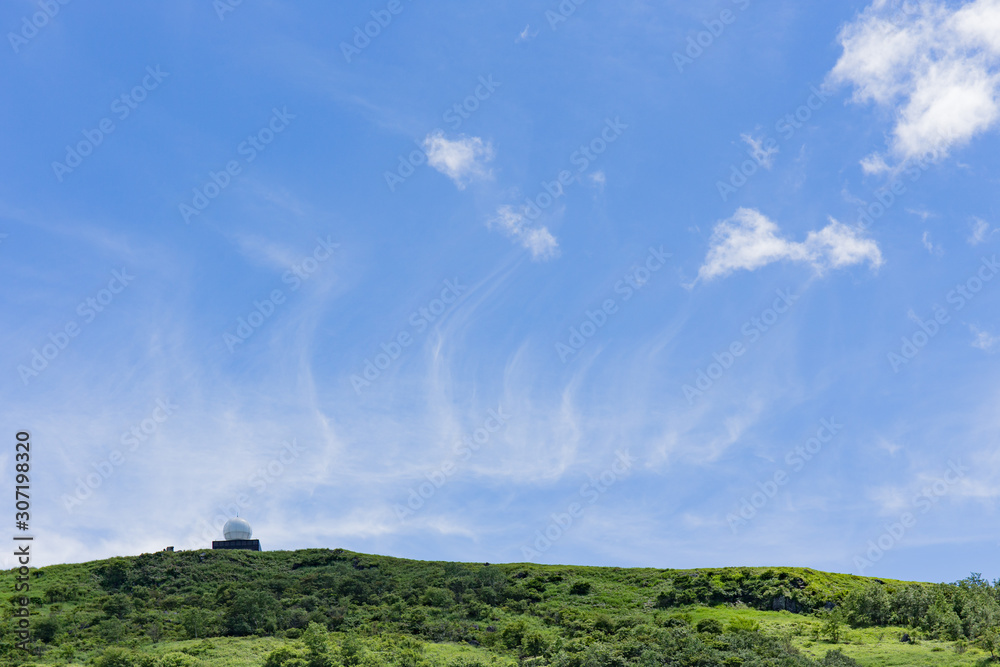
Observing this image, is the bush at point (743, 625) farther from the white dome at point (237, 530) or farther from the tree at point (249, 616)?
the white dome at point (237, 530)

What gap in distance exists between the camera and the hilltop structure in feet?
317

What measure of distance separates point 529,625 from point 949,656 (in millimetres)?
29774

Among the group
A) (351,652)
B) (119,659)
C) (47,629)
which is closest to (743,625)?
(351,652)

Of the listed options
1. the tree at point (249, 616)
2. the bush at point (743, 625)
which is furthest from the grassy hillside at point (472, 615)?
the bush at point (743, 625)

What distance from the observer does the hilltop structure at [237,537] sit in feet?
317

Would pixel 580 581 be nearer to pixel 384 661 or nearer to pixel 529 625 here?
pixel 529 625

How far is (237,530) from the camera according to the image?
319 feet

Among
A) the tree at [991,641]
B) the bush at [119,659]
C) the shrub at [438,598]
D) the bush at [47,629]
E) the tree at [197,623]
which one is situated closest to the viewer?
the tree at [991,641]

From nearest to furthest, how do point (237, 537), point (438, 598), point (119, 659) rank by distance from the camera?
point (119, 659) < point (438, 598) < point (237, 537)

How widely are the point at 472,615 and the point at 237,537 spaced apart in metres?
39.9

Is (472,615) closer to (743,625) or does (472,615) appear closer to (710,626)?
(710,626)

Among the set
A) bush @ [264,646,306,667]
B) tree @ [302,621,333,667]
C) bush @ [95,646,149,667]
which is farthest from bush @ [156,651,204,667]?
tree @ [302,621,333,667]

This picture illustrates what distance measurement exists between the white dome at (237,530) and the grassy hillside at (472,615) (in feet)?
24.1

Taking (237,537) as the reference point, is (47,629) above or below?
below
